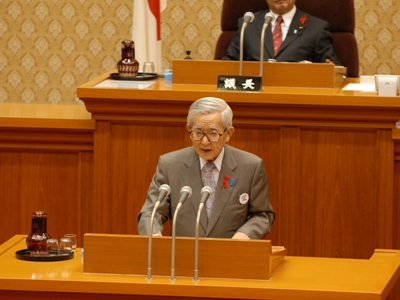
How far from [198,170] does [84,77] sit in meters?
4.60

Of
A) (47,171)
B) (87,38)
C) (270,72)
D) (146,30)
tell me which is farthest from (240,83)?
(87,38)

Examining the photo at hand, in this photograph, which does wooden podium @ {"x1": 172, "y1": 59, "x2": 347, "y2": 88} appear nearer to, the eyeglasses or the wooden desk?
the eyeglasses

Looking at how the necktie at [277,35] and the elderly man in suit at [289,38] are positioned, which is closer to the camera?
the elderly man in suit at [289,38]

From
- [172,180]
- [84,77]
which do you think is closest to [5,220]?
[172,180]

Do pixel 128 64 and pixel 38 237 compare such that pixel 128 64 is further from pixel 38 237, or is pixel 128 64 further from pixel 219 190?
pixel 38 237

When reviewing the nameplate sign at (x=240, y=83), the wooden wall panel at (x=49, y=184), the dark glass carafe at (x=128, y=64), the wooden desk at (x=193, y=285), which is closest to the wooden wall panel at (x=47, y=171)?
the wooden wall panel at (x=49, y=184)

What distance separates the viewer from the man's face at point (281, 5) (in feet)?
20.4

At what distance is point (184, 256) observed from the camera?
3.51m

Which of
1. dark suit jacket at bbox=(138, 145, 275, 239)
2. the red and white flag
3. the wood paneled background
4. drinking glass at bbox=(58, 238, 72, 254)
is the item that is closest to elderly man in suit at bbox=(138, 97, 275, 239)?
dark suit jacket at bbox=(138, 145, 275, 239)

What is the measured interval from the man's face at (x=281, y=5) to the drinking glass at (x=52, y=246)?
9.50 ft

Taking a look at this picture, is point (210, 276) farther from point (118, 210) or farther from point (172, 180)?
point (118, 210)

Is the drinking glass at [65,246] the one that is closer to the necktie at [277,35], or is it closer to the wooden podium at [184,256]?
the wooden podium at [184,256]

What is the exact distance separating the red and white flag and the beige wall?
1.58 m

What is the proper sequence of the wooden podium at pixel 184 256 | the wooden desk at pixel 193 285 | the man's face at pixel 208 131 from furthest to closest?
the man's face at pixel 208 131
the wooden podium at pixel 184 256
the wooden desk at pixel 193 285
